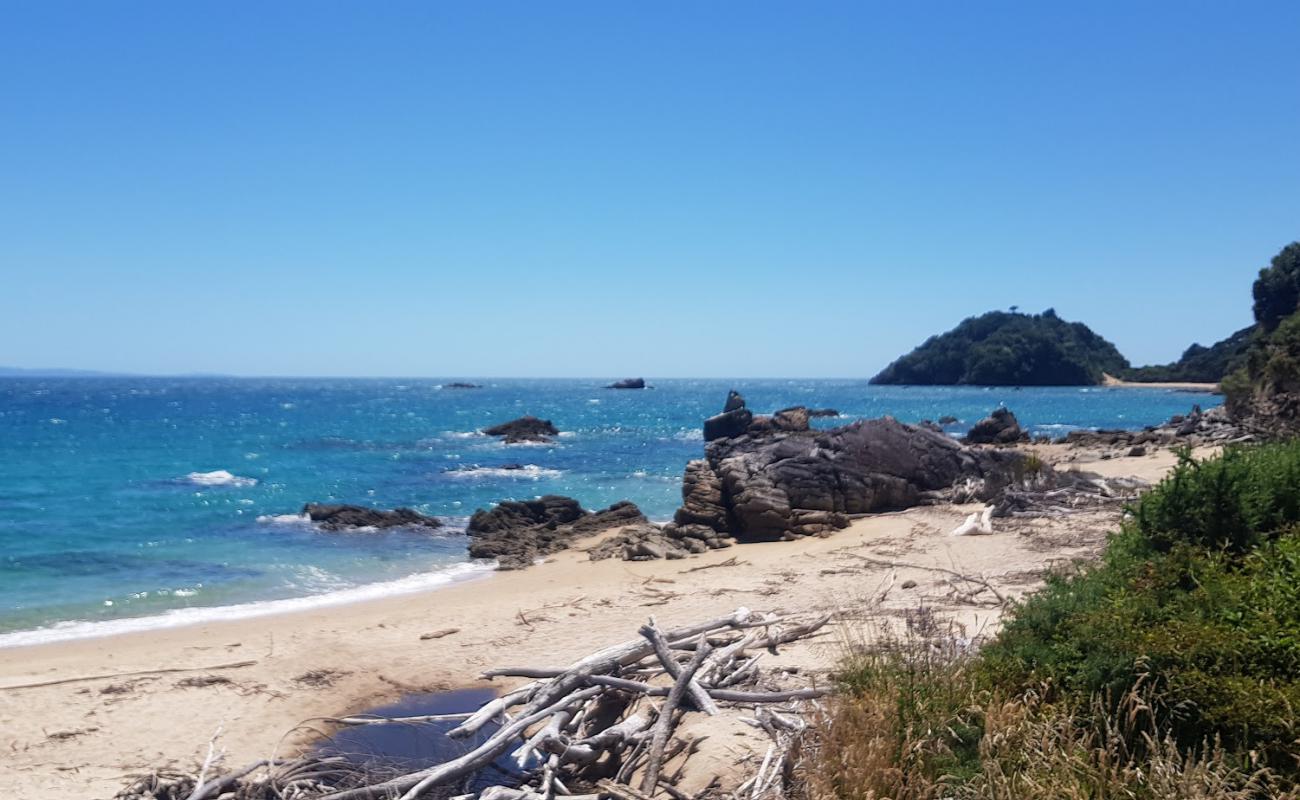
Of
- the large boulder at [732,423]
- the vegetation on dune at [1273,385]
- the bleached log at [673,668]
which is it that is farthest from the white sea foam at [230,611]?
the vegetation on dune at [1273,385]

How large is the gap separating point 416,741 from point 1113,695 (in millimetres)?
5673

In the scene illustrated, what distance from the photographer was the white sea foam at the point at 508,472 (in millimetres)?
34031

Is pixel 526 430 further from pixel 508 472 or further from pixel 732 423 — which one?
pixel 732 423

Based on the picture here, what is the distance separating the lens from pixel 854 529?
677 inches

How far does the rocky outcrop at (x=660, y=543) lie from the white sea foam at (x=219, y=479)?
1834cm

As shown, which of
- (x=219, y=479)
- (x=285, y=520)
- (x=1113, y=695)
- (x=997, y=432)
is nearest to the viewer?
(x=1113, y=695)

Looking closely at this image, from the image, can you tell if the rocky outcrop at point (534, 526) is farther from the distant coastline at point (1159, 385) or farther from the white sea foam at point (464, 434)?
the distant coastline at point (1159, 385)

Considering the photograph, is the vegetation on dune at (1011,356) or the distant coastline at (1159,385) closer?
the distant coastline at (1159,385)

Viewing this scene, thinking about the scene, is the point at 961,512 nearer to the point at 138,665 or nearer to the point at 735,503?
the point at 735,503

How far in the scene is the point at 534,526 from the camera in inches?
824

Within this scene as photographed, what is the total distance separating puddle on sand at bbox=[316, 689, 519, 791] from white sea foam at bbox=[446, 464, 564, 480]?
24229mm

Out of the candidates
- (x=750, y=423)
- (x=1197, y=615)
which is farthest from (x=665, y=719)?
(x=750, y=423)

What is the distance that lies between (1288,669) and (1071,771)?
4.19ft

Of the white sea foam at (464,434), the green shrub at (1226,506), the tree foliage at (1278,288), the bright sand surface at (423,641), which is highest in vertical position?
the tree foliage at (1278,288)
